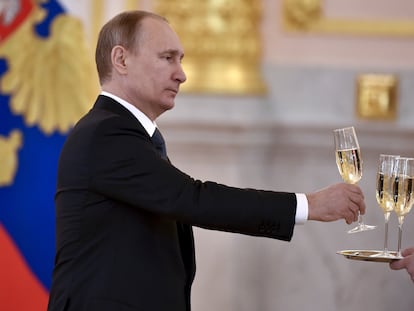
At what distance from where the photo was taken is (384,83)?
3.70m

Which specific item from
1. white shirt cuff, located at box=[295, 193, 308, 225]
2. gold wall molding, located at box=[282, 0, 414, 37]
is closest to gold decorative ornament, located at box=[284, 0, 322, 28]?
gold wall molding, located at box=[282, 0, 414, 37]

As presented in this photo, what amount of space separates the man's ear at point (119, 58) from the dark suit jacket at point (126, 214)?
0.15m

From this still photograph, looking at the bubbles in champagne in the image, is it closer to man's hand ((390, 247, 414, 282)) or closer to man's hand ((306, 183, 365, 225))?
man's hand ((306, 183, 365, 225))

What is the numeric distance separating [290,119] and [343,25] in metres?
0.49

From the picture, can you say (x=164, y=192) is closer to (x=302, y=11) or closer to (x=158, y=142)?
(x=158, y=142)

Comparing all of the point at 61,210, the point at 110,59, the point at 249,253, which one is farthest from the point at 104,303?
the point at 249,253

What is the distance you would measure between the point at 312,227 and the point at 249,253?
292 mm

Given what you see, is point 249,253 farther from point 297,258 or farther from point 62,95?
point 62,95

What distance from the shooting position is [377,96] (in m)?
3.67

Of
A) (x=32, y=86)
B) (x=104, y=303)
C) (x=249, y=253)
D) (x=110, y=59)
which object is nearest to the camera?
(x=104, y=303)

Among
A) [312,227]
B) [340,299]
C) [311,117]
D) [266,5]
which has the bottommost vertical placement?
[340,299]

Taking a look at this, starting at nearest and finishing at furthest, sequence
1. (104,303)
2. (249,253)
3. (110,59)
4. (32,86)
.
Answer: (104,303) < (110,59) < (249,253) < (32,86)

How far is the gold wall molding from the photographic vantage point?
371cm

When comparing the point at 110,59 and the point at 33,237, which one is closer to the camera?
the point at 110,59
